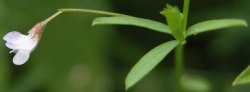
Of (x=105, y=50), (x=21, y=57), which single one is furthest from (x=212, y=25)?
(x=105, y=50)

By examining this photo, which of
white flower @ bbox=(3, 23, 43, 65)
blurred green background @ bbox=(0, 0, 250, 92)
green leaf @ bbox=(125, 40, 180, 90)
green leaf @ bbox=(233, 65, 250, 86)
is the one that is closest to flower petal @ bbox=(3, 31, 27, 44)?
white flower @ bbox=(3, 23, 43, 65)

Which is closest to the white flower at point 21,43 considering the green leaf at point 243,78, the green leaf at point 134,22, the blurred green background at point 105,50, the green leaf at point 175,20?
the green leaf at point 134,22

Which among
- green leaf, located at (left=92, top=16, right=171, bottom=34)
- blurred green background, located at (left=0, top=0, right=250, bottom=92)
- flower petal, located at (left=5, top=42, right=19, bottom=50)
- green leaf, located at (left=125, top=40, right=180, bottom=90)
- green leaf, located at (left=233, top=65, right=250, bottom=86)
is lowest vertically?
blurred green background, located at (left=0, top=0, right=250, bottom=92)

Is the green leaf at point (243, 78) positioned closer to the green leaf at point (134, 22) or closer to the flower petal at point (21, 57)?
the green leaf at point (134, 22)

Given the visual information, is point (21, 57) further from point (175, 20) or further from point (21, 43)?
point (175, 20)

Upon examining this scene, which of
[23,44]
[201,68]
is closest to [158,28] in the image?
[23,44]

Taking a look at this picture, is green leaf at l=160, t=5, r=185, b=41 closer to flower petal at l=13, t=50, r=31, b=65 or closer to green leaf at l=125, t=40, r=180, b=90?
green leaf at l=125, t=40, r=180, b=90
